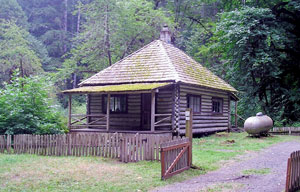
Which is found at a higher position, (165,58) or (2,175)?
(165,58)

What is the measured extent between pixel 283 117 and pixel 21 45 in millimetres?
25671

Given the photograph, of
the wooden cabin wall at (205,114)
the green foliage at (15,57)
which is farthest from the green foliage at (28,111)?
the green foliage at (15,57)

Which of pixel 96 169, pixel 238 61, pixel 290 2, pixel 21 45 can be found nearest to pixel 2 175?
pixel 96 169

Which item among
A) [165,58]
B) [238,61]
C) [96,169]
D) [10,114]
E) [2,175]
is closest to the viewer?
[2,175]

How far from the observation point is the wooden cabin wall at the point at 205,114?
19422mm

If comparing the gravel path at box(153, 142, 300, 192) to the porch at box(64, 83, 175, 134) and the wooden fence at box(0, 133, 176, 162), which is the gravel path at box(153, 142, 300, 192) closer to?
the wooden fence at box(0, 133, 176, 162)

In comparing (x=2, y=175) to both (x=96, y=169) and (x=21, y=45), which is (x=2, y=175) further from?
(x=21, y=45)

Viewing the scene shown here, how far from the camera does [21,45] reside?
112 ft

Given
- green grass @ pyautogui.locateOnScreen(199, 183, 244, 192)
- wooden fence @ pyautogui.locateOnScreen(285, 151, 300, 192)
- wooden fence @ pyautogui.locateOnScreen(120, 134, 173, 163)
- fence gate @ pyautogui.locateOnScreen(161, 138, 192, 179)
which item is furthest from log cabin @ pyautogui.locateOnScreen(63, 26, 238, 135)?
wooden fence @ pyautogui.locateOnScreen(285, 151, 300, 192)

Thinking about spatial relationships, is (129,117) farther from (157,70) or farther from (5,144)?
(5,144)

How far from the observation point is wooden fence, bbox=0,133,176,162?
38.1ft

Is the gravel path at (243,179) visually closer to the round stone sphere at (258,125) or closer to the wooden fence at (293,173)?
the wooden fence at (293,173)

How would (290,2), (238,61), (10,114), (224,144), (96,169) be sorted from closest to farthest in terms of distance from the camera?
(96,169)
(10,114)
(224,144)
(290,2)
(238,61)

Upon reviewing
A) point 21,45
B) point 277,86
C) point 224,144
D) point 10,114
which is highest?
point 21,45
